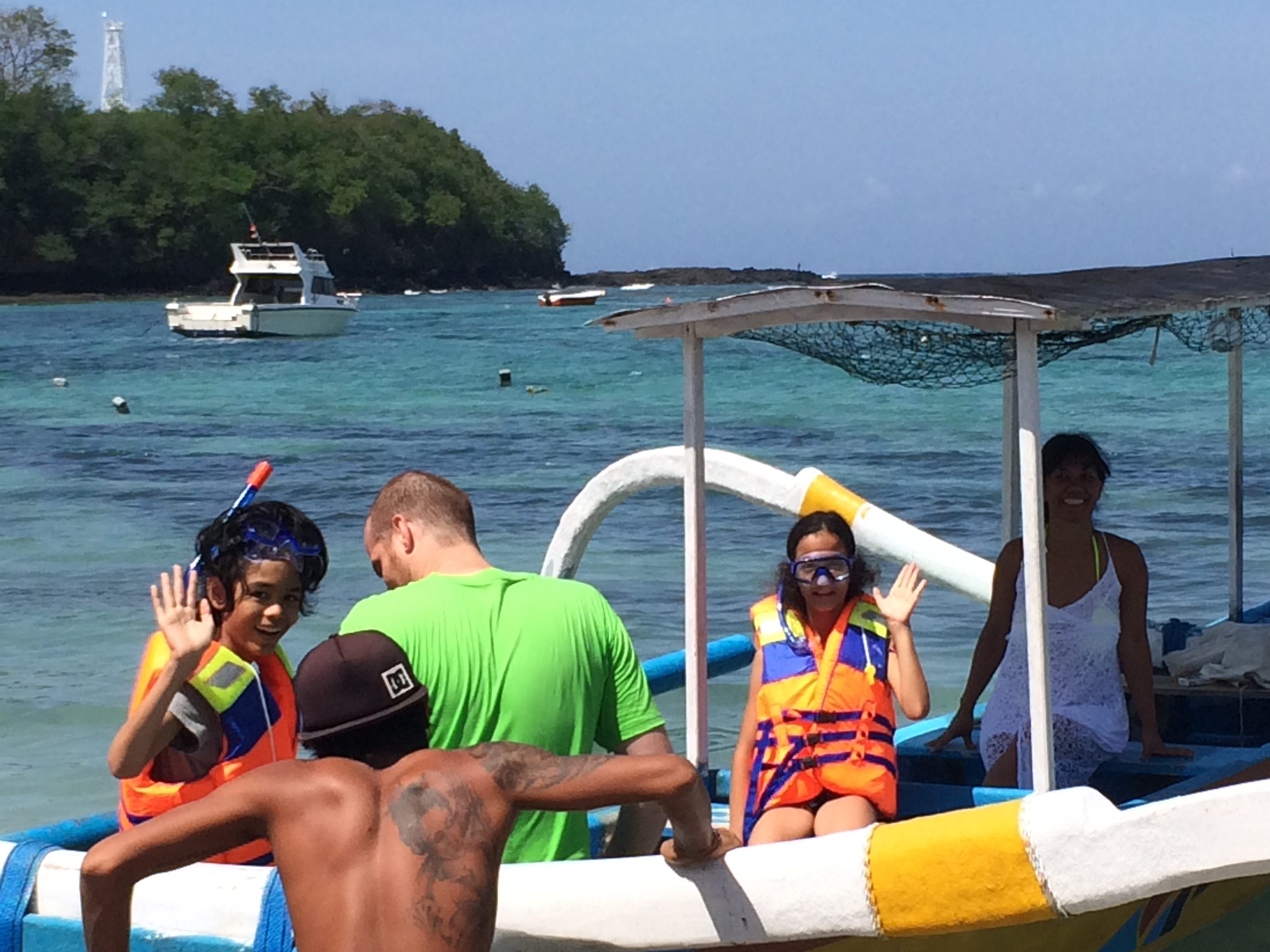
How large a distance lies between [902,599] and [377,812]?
187 cm

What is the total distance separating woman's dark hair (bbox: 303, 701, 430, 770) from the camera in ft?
9.73

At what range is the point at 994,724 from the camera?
5047 mm

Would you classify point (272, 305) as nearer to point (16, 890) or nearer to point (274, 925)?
point (16, 890)

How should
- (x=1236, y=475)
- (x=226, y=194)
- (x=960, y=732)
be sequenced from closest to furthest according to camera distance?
(x=960, y=732) < (x=1236, y=475) < (x=226, y=194)

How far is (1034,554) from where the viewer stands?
14.1ft

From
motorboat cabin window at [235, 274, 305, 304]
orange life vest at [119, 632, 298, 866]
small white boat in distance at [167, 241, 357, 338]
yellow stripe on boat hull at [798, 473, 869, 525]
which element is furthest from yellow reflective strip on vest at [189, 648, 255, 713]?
motorboat cabin window at [235, 274, 305, 304]

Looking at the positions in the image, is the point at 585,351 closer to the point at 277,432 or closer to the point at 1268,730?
the point at 277,432

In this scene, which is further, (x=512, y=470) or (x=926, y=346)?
(x=512, y=470)

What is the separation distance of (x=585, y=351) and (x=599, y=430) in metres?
28.0

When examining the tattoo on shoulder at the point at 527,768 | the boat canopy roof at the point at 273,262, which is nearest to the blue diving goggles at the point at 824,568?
the tattoo on shoulder at the point at 527,768

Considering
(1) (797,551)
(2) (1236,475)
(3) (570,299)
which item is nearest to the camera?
(1) (797,551)

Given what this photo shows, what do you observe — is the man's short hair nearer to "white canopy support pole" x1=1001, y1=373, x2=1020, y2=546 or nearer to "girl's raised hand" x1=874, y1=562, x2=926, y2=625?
"girl's raised hand" x1=874, y1=562, x2=926, y2=625

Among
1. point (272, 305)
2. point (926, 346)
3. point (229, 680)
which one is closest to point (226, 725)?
point (229, 680)

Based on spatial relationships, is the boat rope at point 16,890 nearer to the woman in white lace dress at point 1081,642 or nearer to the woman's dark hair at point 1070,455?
the woman in white lace dress at point 1081,642
